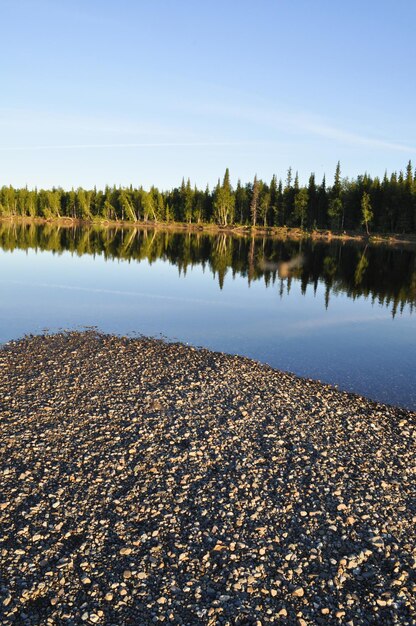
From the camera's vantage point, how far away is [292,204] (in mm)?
158500

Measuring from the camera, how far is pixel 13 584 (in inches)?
381

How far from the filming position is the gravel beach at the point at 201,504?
956 centimetres

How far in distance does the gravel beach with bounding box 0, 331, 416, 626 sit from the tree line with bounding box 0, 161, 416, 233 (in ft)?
404

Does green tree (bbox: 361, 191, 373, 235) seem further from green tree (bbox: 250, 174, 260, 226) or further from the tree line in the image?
green tree (bbox: 250, 174, 260, 226)

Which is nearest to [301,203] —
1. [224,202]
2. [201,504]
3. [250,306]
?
[224,202]

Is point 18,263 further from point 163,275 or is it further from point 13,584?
point 13,584

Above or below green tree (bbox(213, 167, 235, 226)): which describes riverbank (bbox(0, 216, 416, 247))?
below

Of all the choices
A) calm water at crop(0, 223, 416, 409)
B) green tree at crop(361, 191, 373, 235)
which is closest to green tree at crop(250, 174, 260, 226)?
green tree at crop(361, 191, 373, 235)

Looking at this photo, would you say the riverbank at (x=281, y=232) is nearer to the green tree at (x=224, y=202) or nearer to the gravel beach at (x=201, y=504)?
the green tree at (x=224, y=202)

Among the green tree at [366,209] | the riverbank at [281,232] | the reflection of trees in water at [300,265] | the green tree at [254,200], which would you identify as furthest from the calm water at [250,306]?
the green tree at [254,200]

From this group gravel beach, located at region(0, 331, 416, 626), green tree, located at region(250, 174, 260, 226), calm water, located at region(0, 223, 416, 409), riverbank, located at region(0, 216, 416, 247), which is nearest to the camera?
gravel beach, located at region(0, 331, 416, 626)

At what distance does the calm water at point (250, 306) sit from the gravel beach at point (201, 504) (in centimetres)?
755

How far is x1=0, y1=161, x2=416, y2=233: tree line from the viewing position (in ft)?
428

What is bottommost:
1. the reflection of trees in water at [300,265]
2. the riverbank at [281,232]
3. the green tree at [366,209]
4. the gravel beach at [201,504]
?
the gravel beach at [201,504]
